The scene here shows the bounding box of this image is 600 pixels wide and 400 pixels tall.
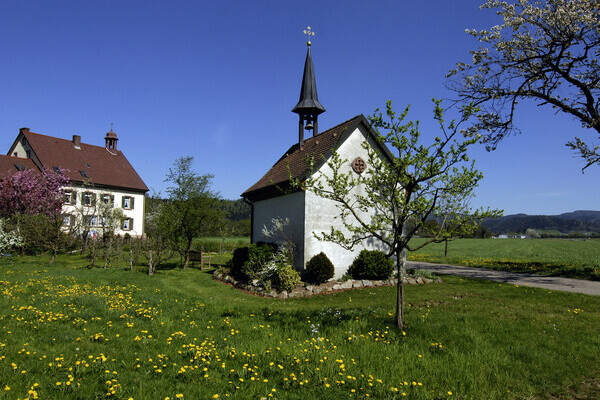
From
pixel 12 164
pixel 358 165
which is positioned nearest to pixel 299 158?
pixel 358 165

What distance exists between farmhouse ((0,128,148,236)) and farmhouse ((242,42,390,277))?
929 inches

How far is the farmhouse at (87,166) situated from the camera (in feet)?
123

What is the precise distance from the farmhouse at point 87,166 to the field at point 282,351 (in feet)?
102

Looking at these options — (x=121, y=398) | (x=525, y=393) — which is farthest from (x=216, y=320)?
(x=525, y=393)

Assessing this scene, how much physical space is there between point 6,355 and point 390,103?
7.86 m

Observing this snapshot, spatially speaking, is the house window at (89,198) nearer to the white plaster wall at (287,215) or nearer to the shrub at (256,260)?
the white plaster wall at (287,215)

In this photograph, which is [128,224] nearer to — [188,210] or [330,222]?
[188,210]

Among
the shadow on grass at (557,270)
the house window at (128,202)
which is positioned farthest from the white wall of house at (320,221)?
the house window at (128,202)

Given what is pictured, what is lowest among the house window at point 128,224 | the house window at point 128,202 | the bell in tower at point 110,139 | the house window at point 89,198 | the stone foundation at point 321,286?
the stone foundation at point 321,286

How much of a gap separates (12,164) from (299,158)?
111 ft

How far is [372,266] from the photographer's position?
16.0m

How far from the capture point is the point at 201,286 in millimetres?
16250

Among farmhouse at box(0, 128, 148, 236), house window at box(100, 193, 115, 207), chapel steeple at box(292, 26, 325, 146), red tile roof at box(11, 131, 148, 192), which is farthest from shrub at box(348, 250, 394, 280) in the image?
red tile roof at box(11, 131, 148, 192)

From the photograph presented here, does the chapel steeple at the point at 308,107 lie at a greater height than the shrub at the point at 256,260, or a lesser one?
greater
